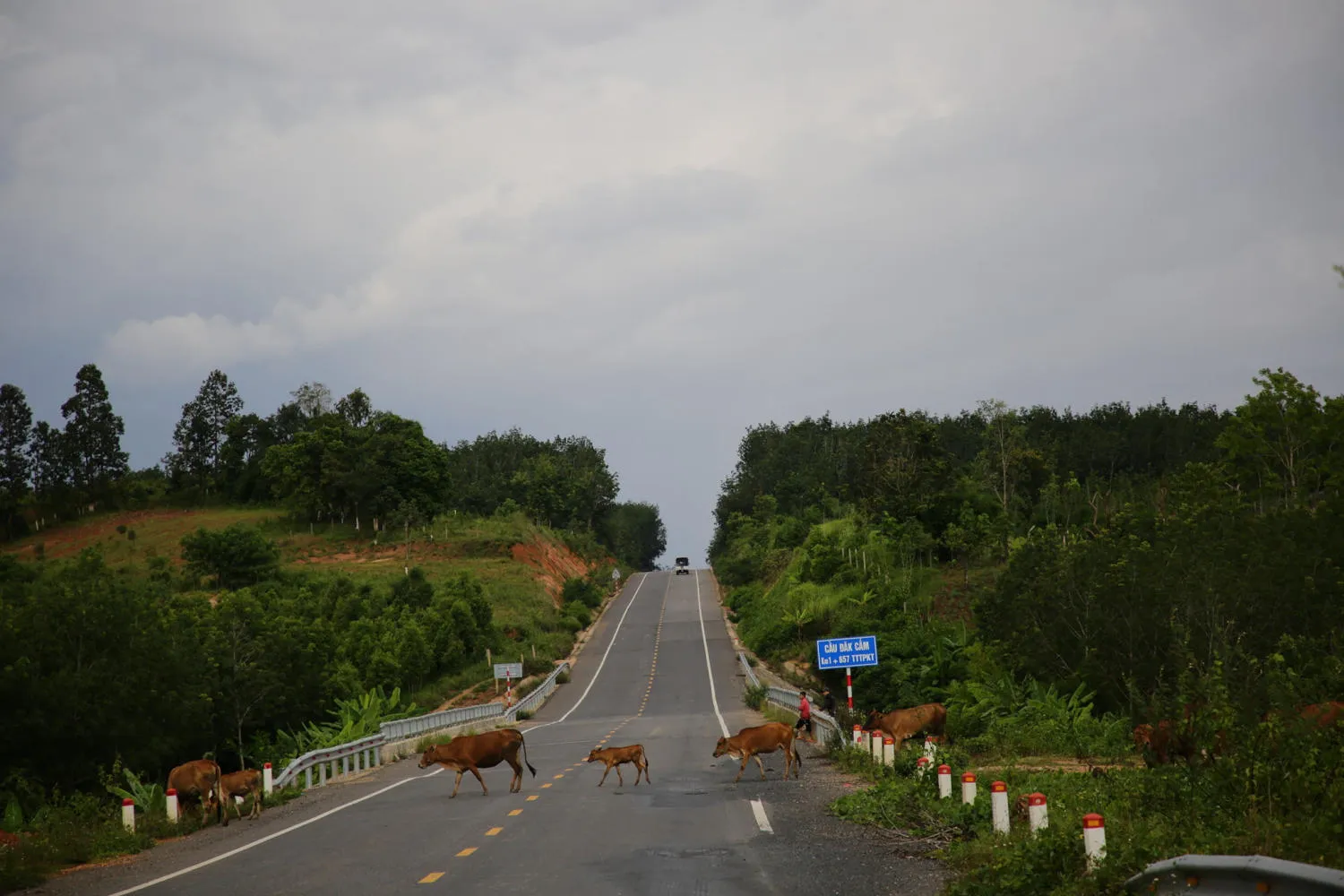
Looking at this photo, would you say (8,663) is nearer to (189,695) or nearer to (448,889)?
(189,695)

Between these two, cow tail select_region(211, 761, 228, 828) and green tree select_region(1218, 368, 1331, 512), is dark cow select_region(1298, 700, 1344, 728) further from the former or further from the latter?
green tree select_region(1218, 368, 1331, 512)

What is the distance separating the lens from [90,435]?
11556cm

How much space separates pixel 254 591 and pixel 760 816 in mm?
46950

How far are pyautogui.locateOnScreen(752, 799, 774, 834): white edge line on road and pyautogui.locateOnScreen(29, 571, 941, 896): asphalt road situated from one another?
0.03 metres

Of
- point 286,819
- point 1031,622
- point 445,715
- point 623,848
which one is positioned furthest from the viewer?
point 445,715

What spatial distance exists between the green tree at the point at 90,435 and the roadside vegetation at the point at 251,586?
0.64 ft

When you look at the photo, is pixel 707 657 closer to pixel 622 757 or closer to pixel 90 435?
pixel 622 757

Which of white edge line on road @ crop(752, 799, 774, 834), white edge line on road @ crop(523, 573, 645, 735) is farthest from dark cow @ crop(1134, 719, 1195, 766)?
white edge line on road @ crop(523, 573, 645, 735)

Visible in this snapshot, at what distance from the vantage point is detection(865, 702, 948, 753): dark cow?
26531mm

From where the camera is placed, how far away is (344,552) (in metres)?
99.6

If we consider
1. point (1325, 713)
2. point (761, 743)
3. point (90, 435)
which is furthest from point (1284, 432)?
point (90, 435)

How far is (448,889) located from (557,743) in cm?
2679

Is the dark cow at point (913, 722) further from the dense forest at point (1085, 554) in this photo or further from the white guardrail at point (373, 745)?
the white guardrail at point (373, 745)

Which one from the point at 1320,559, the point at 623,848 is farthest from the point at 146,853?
the point at 1320,559
